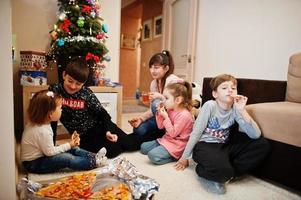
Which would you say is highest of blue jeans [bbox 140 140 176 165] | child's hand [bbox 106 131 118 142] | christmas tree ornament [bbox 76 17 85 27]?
christmas tree ornament [bbox 76 17 85 27]

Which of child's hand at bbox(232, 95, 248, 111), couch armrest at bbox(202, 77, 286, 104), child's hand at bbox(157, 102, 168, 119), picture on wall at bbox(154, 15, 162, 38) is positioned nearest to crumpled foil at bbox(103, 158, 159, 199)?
child's hand at bbox(157, 102, 168, 119)

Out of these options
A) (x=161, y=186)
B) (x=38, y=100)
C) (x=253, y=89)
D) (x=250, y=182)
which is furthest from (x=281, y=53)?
(x=38, y=100)

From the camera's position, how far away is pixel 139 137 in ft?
5.79

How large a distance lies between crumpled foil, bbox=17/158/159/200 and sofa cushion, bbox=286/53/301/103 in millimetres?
1107

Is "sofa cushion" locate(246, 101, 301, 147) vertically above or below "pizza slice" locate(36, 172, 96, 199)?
above

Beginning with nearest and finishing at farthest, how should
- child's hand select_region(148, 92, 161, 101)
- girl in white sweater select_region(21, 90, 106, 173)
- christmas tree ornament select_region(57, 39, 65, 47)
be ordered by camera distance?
girl in white sweater select_region(21, 90, 106, 173) < child's hand select_region(148, 92, 161, 101) < christmas tree ornament select_region(57, 39, 65, 47)

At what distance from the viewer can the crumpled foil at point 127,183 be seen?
2.97 feet

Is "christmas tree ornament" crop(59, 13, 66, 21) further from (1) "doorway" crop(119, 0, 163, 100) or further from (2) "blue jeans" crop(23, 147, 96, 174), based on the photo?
(1) "doorway" crop(119, 0, 163, 100)

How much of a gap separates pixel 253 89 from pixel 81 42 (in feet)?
4.71

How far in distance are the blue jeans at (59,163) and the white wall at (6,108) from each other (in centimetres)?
39

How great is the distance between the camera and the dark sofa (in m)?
1.10

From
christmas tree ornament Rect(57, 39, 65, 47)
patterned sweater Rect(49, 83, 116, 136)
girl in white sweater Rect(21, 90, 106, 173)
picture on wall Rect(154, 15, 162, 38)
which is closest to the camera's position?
girl in white sweater Rect(21, 90, 106, 173)

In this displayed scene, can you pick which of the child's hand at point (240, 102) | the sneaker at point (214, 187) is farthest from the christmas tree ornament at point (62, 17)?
the sneaker at point (214, 187)

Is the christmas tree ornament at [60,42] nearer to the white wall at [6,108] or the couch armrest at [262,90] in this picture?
the white wall at [6,108]
